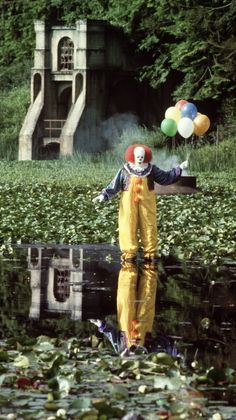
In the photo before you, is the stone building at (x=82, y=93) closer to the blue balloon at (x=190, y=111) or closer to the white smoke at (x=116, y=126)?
the white smoke at (x=116, y=126)

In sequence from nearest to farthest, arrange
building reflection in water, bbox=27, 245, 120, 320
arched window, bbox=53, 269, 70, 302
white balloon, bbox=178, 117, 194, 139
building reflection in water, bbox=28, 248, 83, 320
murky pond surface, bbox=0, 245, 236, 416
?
murky pond surface, bbox=0, 245, 236, 416 → building reflection in water, bbox=27, 245, 120, 320 → building reflection in water, bbox=28, 248, 83, 320 → arched window, bbox=53, 269, 70, 302 → white balloon, bbox=178, 117, 194, 139

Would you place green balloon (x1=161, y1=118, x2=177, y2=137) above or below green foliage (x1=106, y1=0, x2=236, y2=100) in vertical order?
below

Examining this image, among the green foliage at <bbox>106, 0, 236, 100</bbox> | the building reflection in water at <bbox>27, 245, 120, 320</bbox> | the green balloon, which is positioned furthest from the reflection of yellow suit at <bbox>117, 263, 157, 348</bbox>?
the green foliage at <bbox>106, 0, 236, 100</bbox>

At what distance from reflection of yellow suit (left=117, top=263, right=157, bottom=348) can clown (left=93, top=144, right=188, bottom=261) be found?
1.71 feet

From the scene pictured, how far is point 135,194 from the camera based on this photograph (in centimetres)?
2177

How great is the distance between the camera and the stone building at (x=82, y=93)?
5422cm

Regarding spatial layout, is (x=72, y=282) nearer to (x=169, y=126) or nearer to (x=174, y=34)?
(x=169, y=126)

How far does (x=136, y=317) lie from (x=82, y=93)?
38572 mm

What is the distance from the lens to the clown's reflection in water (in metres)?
14.1

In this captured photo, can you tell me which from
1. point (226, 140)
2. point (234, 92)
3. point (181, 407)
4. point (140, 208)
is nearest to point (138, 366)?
point (181, 407)

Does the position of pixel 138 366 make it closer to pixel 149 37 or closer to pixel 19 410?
pixel 19 410

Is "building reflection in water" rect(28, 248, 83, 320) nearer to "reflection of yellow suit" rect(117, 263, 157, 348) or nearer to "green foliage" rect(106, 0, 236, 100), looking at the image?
"reflection of yellow suit" rect(117, 263, 157, 348)

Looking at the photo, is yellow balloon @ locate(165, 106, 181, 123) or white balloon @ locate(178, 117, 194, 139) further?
yellow balloon @ locate(165, 106, 181, 123)

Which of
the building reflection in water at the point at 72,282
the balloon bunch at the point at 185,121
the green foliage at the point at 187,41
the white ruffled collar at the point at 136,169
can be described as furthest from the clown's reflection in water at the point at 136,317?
the green foliage at the point at 187,41
